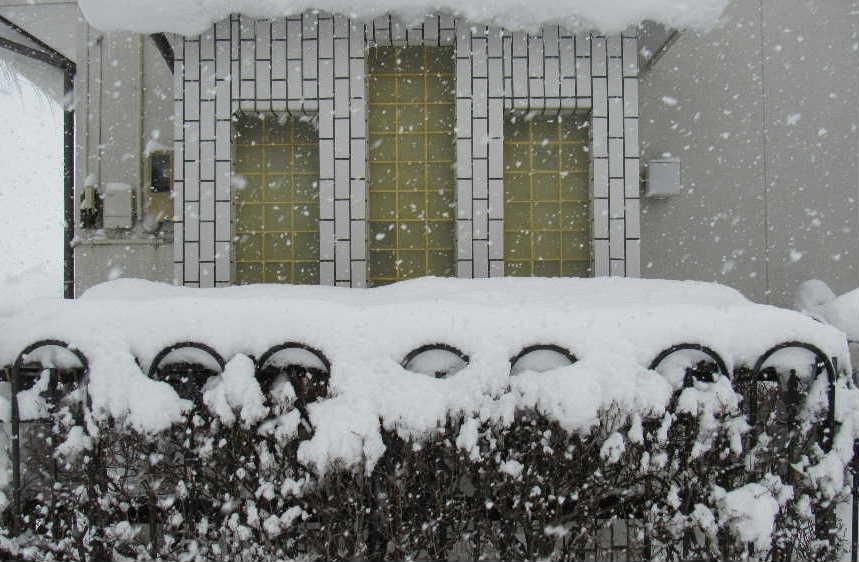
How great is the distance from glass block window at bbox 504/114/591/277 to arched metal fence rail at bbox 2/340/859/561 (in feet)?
9.93

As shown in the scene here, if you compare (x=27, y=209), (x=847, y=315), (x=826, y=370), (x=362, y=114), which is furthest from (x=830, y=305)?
(x=27, y=209)

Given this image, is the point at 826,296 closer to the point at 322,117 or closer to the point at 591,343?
the point at 591,343

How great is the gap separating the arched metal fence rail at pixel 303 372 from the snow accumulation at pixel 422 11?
11.2ft

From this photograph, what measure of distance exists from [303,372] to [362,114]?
11.5ft

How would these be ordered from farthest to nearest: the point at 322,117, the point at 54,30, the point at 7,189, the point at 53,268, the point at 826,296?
the point at 7,189 < the point at 53,268 < the point at 54,30 < the point at 826,296 < the point at 322,117

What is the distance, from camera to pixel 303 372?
A: 3680 millimetres

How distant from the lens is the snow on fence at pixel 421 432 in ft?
11.2

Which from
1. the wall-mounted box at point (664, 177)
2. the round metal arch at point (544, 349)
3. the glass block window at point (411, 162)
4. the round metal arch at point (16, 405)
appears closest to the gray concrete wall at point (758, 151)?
the wall-mounted box at point (664, 177)

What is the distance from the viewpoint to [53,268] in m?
39.3

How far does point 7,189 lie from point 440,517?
51.0 m

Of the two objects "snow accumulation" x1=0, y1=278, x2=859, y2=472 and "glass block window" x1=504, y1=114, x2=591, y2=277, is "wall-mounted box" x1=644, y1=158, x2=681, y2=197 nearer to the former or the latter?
"glass block window" x1=504, y1=114, x2=591, y2=277

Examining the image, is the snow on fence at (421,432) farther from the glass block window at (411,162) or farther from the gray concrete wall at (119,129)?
the gray concrete wall at (119,129)

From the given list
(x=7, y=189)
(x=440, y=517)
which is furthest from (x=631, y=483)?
(x=7, y=189)

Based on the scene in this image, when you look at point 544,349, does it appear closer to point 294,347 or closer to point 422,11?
point 294,347
